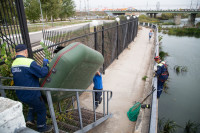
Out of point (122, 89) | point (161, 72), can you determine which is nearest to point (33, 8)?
point (122, 89)

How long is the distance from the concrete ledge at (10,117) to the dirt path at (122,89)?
2.62 meters

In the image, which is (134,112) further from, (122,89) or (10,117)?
(10,117)

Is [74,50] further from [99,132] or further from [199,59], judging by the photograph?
[199,59]

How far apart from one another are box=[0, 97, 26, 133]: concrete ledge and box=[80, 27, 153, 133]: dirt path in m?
2.62

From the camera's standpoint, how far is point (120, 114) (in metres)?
4.42

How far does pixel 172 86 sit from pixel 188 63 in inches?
213

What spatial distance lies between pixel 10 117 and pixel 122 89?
194 inches

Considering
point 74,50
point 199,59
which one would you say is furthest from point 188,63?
point 74,50

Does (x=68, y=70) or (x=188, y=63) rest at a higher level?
(x=68, y=70)

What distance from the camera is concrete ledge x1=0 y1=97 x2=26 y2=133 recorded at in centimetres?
138

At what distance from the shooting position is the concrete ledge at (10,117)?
1385 mm

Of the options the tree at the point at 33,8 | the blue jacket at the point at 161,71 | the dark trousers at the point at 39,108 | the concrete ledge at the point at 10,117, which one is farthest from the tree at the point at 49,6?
the concrete ledge at the point at 10,117

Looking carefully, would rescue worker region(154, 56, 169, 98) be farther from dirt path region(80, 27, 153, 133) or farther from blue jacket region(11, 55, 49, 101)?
blue jacket region(11, 55, 49, 101)

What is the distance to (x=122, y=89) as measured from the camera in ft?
19.6
